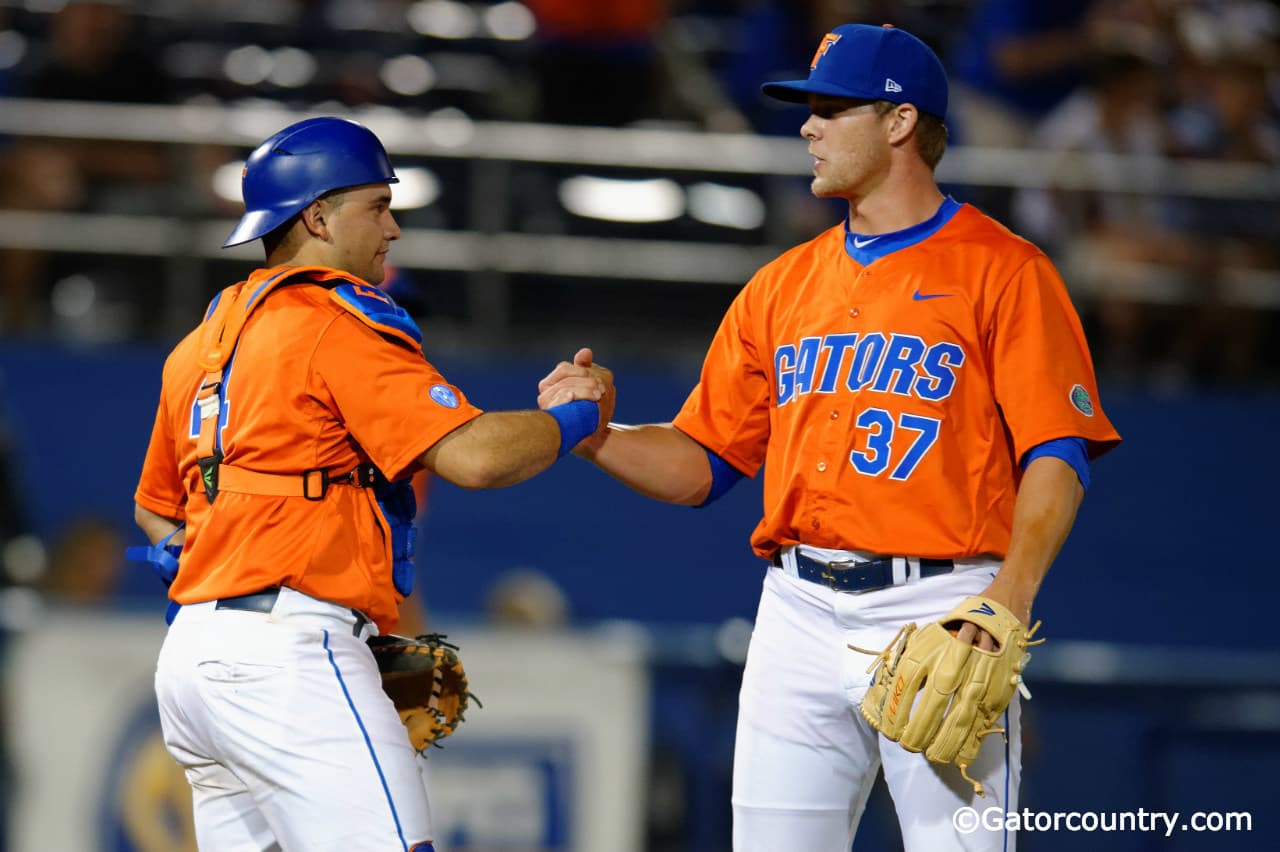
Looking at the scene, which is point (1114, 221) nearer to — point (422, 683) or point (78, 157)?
point (78, 157)

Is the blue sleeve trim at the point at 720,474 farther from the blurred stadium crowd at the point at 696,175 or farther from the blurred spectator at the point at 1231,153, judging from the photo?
the blurred spectator at the point at 1231,153

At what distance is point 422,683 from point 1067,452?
150cm

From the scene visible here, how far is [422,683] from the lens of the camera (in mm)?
3613

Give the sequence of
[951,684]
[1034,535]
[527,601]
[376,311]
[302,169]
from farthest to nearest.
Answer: [527,601] → [302,169] → [376,311] → [1034,535] → [951,684]

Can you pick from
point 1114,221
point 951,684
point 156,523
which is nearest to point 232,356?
point 156,523

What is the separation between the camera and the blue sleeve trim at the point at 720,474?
13.0 ft

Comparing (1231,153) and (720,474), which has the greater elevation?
(1231,153)

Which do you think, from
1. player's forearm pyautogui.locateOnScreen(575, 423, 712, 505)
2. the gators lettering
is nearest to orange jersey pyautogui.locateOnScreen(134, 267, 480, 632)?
player's forearm pyautogui.locateOnScreen(575, 423, 712, 505)

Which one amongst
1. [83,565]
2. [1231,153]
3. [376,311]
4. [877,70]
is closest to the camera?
[376,311]

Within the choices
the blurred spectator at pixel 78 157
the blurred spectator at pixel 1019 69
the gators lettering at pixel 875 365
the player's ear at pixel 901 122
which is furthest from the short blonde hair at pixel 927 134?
the blurred spectator at pixel 78 157

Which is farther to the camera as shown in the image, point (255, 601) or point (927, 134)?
point (927, 134)

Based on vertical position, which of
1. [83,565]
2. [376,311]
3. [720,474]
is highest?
[376,311]

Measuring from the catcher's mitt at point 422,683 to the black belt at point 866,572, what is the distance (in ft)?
2.74

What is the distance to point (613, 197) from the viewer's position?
795 cm
